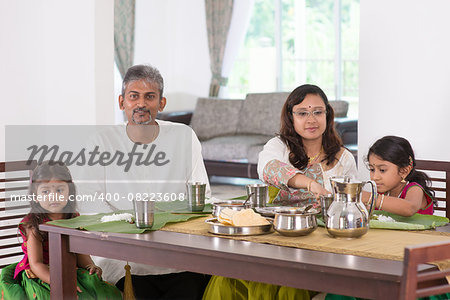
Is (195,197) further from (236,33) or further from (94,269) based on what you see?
(236,33)

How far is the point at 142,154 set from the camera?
10.3ft

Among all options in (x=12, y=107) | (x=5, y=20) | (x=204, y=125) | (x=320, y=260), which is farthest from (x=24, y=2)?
(x=320, y=260)

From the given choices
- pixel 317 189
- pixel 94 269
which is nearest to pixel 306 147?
pixel 317 189

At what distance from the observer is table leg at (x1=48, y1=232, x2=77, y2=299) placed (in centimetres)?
225

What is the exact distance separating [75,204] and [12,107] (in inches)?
137

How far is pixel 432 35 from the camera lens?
3580mm

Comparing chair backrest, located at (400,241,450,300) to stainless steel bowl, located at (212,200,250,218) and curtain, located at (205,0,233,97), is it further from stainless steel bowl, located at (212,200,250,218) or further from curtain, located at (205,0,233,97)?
curtain, located at (205,0,233,97)

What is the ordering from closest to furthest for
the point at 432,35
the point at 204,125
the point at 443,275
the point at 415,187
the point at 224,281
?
the point at 443,275 → the point at 224,281 → the point at 415,187 → the point at 432,35 → the point at 204,125

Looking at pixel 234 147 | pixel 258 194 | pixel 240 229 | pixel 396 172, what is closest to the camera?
pixel 240 229

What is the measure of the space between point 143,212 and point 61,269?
35 centimetres

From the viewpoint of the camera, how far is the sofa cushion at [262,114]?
22.7ft

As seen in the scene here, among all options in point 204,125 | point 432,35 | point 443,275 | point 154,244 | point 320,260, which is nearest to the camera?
point 443,275

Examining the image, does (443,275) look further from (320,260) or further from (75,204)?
(75,204)

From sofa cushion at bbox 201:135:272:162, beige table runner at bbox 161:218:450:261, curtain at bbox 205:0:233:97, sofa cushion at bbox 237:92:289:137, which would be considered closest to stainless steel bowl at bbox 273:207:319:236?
beige table runner at bbox 161:218:450:261
